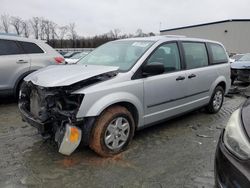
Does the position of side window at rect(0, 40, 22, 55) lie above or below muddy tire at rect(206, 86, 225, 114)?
above

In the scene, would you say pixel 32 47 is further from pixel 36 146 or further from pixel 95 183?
pixel 95 183

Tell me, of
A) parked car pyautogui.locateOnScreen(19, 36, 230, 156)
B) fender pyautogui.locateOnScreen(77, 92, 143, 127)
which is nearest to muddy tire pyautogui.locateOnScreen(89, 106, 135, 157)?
parked car pyautogui.locateOnScreen(19, 36, 230, 156)

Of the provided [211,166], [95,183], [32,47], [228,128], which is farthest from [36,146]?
[32,47]

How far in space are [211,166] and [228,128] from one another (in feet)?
4.31

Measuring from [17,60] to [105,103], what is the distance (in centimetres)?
352

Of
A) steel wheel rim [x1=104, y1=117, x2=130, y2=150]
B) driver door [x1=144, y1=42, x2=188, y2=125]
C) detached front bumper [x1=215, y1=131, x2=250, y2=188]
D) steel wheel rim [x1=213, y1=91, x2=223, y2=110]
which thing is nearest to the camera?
detached front bumper [x1=215, y1=131, x2=250, y2=188]

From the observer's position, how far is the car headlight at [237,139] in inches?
64.4

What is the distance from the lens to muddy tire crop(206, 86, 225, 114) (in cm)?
521

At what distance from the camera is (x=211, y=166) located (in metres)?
3.10

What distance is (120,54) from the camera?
3.97 m

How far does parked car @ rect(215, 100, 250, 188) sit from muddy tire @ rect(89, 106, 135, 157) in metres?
1.51

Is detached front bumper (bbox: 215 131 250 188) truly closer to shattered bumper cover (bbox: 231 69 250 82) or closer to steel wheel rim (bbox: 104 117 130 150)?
steel wheel rim (bbox: 104 117 130 150)

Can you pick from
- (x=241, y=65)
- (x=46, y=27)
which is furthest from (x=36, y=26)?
(x=241, y=65)

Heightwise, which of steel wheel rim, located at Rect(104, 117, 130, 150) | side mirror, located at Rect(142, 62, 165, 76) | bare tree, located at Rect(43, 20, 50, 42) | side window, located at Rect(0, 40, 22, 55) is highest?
bare tree, located at Rect(43, 20, 50, 42)
